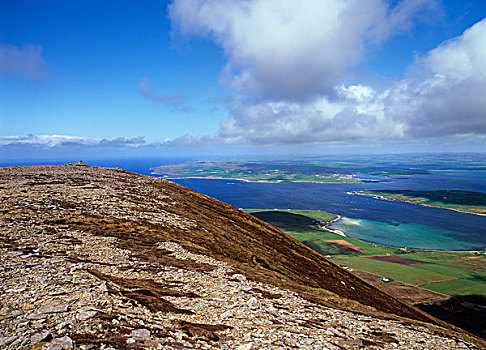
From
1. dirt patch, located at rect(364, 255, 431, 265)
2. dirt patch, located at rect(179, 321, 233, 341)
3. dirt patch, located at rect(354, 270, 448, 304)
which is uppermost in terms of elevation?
dirt patch, located at rect(179, 321, 233, 341)

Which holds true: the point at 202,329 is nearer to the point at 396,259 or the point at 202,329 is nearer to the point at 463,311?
the point at 463,311

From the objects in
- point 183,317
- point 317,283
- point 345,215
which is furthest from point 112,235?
point 345,215

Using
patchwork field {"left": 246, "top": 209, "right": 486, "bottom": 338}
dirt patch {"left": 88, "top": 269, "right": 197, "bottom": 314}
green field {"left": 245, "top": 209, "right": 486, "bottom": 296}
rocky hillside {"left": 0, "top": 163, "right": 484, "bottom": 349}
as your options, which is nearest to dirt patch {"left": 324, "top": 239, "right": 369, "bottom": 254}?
patchwork field {"left": 246, "top": 209, "right": 486, "bottom": 338}

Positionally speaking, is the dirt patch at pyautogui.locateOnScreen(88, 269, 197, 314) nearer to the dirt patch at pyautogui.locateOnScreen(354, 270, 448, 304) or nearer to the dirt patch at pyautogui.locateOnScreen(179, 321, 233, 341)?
the dirt patch at pyautogui.locateOnScreen(179, 321, 233, 341)

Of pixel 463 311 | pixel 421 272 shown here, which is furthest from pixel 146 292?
pixel 421 272

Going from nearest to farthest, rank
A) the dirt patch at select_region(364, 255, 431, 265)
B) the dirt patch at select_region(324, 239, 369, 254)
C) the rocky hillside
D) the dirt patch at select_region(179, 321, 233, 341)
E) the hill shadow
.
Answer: the rocky hillside, the dirt patch at select_region(179, 321, 233, 341), the hill shadow, the dirt patch at select_region(364, 255, 431, 265), the dirt patch at select_region(324, 239, 369, 254)

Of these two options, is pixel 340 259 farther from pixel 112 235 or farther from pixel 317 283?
pixel 112 235

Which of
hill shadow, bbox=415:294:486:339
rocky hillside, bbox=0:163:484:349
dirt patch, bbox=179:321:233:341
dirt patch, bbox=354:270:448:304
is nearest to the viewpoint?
rocky hillside, bbox=0:163:484:349
